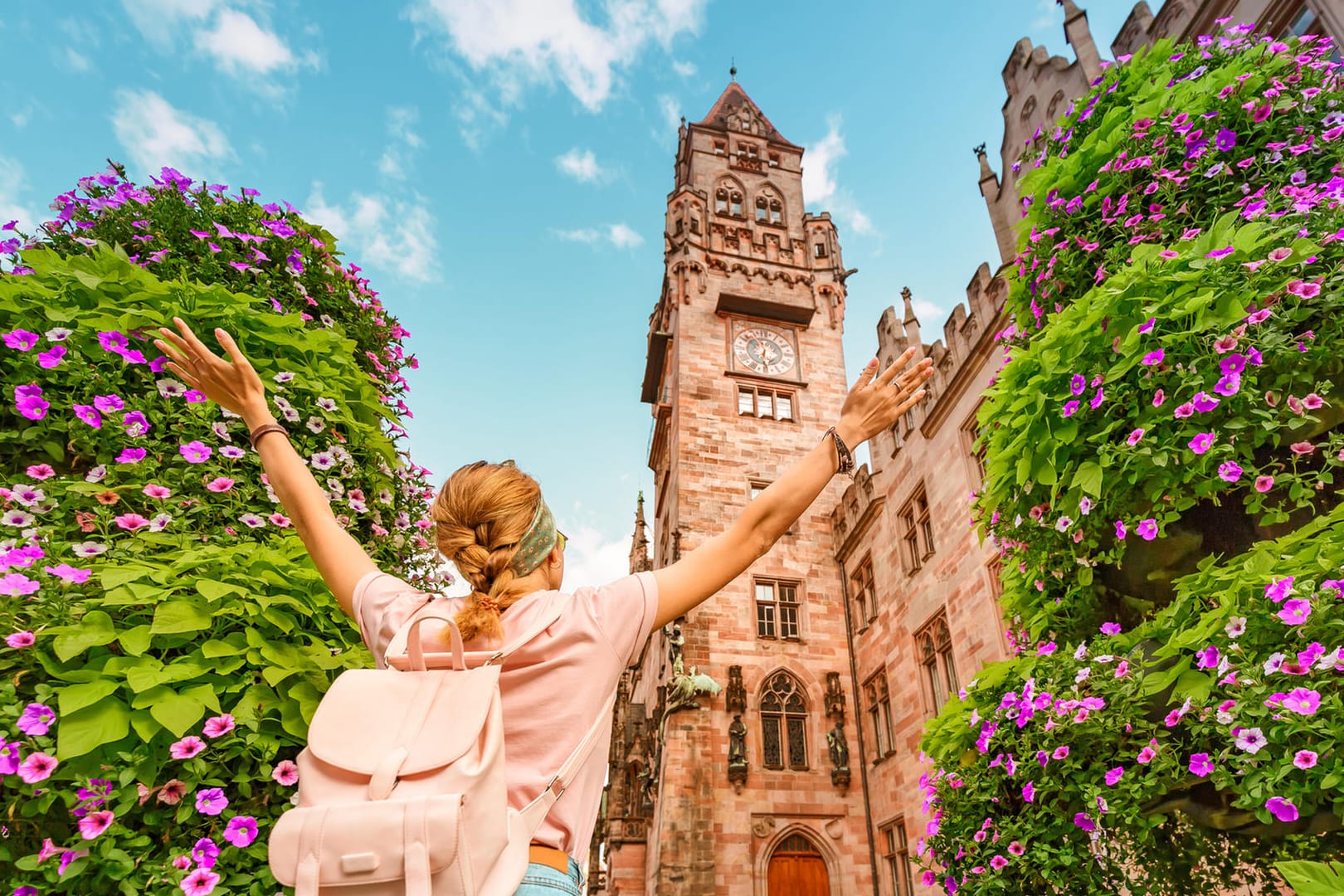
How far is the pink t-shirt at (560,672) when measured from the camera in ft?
5.10

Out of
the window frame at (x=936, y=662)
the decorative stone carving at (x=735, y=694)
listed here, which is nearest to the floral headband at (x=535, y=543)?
the window frame at (x=936, y=662)

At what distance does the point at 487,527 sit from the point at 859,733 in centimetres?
1718

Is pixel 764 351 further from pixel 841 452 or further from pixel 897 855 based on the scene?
pixel 841 452

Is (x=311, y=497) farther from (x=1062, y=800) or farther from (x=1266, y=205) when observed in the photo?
(x=1266, y=205)

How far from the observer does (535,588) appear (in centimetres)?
188

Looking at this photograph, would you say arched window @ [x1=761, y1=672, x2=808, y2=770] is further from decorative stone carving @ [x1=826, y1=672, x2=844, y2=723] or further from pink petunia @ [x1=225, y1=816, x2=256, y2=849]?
pink petunia @ [x1=225, y1=816, x2=256, y2=849]

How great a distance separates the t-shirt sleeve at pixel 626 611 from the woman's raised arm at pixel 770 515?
0.11 feet

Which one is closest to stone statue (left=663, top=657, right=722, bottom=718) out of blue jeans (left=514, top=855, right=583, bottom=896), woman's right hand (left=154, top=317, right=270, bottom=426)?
woman's right hand (left=154, top=317, right=270, bottom=426)

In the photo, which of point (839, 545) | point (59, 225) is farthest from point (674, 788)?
point (59, 225)

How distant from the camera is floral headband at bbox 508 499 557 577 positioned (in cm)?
182

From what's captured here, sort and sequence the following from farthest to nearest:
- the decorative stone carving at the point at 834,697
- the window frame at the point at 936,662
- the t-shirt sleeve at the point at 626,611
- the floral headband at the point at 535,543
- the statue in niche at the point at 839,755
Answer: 1. the decorative stone carving at the point at 834,697
2. the statue in niche at the point at 839,755
3. the window frame at the point at 936,662
4. the floral headband at the point at 535,543
5. the t-shirt sleeve at the point at 626,611

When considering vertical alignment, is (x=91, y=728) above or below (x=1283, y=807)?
above

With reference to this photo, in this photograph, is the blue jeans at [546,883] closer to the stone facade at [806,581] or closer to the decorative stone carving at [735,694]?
A: the stone facade at [806,581]

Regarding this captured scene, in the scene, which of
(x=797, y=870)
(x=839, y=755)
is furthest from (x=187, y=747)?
(x=839, y=755)
